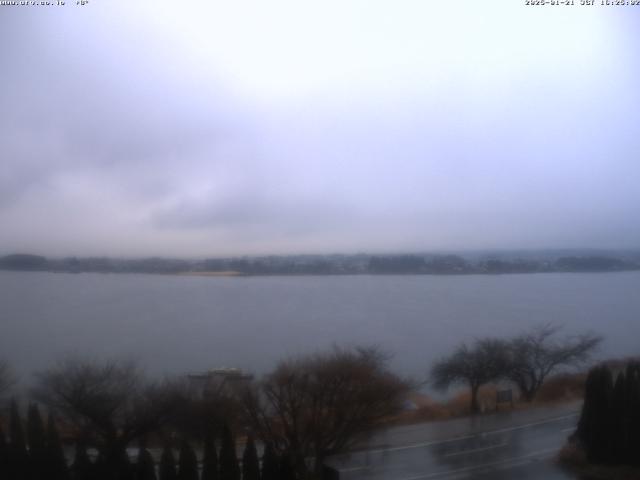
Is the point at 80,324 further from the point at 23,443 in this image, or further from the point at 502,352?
the point at 502,352

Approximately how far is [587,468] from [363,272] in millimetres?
2399

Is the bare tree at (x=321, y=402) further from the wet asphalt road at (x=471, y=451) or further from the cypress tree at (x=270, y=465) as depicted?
the wet asphalt road at (x=471, y=451)

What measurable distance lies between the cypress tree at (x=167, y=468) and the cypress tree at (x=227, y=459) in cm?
33

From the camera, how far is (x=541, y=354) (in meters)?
4.71

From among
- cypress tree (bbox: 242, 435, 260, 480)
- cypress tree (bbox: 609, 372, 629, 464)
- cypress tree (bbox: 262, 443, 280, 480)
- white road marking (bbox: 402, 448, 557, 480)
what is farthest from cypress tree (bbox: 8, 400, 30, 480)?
cypress tree (bbox: 609, 372, 629, 464)

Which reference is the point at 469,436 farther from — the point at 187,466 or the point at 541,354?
the point at 187,466

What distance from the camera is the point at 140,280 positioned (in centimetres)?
437

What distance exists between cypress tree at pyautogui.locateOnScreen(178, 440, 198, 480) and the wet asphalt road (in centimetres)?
101

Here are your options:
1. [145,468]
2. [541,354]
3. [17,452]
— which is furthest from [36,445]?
[541,354]

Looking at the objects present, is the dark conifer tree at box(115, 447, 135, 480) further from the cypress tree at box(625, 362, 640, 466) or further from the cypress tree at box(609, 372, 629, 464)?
the cypress tree at box(625, 362, 640, 466)

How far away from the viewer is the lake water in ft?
13.6

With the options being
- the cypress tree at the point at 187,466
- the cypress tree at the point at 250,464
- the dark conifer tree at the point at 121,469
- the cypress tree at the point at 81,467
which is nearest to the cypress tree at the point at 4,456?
the cypress tree at the point at 81,467

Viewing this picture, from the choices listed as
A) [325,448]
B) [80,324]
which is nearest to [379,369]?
[325,448]

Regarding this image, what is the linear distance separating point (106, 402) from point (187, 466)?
0.73 meters
